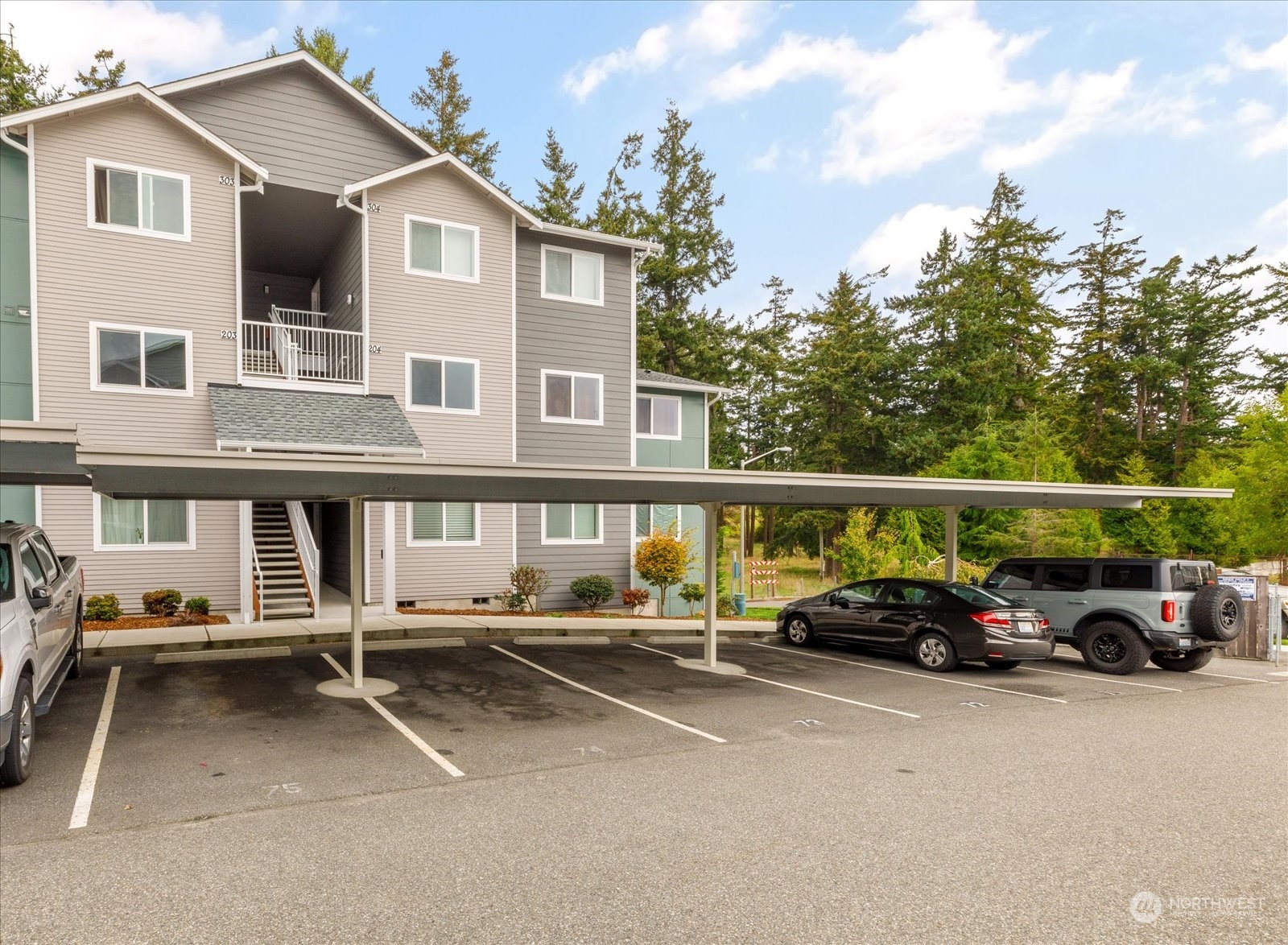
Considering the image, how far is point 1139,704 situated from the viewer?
984cm

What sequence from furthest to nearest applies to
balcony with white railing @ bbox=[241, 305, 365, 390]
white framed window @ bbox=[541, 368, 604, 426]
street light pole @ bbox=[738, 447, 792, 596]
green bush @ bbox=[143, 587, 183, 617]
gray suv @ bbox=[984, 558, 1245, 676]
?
street light pole @ bbox=[738, 447, 792, 596], white framed window @ bbox=[541, 368, 604, 426], balcony with white railing @ bbox=[241, 305, 365, 390], green bush @ bbox=[143, 587, 183, 617], gray suv @ bbox=[984, 558, 1245, 676]

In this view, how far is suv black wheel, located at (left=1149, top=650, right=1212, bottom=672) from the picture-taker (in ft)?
40.5

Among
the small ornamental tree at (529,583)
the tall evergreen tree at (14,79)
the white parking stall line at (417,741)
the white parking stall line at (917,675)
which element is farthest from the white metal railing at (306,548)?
the tall evergreen tree at (14,79)

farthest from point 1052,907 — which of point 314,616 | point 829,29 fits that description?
point 829,29

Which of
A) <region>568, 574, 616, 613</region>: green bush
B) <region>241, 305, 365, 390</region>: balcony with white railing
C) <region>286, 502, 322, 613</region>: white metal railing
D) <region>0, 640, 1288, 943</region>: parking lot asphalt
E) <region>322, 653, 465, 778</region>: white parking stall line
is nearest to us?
<region>0, 640, 1288, 943</region>: parking lot asphalt

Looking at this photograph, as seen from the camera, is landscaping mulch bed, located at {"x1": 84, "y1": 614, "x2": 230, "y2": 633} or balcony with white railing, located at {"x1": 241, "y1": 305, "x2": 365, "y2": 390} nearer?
landscaping mulch bed, located at {"x1": 84, "y1": 614, "x2": 230, "y2": 633}

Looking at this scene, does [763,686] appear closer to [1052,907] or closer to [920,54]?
[1052,907]

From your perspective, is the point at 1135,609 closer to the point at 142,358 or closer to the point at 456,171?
the point at 456,171

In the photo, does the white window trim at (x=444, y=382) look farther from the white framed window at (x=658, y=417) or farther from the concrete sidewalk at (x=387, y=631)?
the white framed window at (x=658, y=417)

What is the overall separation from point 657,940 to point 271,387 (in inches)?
601

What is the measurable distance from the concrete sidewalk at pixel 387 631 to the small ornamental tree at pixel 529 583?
1805 millimetres

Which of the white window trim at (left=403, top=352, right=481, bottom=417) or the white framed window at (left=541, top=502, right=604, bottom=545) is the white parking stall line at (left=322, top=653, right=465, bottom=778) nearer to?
the white window trim at (left=403, top=352, right=481, bottom=417)

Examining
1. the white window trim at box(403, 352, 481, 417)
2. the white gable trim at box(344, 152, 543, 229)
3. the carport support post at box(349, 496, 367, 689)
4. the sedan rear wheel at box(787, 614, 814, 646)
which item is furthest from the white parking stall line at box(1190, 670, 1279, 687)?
the white gable trim at box(344, 152, 543, 229)

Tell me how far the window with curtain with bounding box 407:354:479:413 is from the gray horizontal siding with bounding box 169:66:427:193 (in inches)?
175
